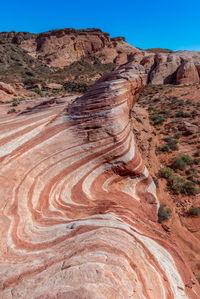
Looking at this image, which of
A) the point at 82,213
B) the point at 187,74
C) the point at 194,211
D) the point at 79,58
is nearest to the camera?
the point at 82,213

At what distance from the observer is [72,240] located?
2.75m

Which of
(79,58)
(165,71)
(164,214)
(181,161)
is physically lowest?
(164,214)

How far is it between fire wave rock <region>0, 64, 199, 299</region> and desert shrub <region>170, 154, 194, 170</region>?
457 centimetres

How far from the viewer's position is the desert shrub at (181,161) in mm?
10562

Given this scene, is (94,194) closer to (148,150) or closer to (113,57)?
(148,150)

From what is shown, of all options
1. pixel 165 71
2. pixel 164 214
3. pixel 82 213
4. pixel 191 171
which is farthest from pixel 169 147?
pixel 165 71

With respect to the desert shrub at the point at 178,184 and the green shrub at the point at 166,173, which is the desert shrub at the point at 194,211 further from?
the green shrub at the point at 166,173

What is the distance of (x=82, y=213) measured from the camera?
367cm

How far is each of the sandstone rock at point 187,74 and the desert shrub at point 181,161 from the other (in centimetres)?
3394

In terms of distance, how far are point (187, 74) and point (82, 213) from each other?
147 ft

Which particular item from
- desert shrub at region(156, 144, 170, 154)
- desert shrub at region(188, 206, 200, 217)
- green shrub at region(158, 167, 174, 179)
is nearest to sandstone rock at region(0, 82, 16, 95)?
desert shrub at region(156, 144, 170, 154)

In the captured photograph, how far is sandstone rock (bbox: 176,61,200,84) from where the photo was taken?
127 feet

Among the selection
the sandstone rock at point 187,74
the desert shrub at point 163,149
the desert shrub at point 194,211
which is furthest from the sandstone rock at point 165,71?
the desert shrub at point 194,211

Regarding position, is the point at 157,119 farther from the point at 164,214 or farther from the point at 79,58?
the point at 79,58
